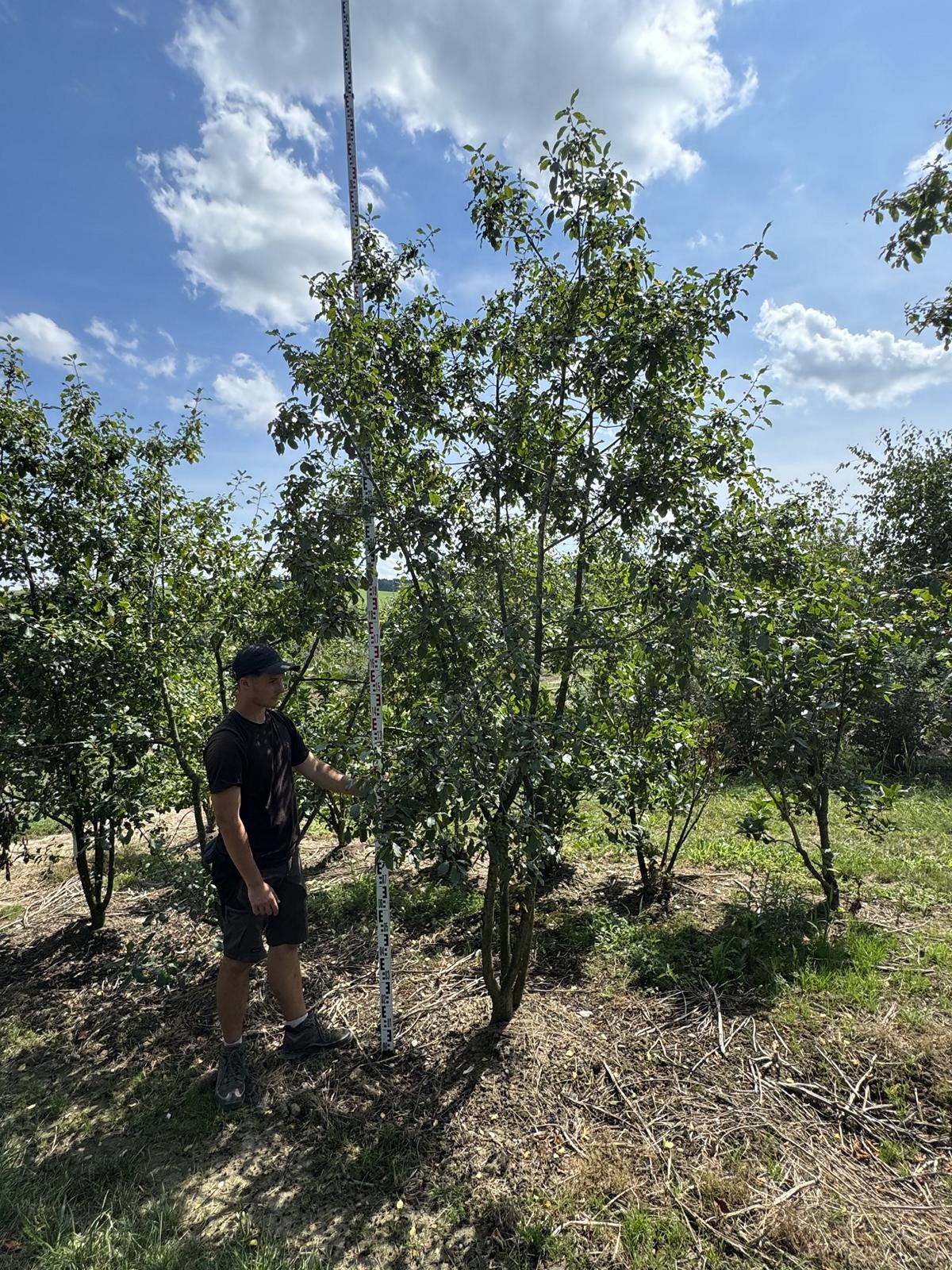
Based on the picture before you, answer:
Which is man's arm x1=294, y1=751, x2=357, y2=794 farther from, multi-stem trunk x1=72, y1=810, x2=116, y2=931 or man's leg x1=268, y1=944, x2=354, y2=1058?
multi-stem trunk x1=72, y1=810, x2=116, y2=931

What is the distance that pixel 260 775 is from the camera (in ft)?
10.0

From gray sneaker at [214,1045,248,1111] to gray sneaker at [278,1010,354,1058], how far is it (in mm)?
247

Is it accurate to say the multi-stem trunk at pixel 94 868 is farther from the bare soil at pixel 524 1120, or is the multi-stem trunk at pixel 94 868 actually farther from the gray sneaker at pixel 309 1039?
the gray sneaker at pixel 309 1039

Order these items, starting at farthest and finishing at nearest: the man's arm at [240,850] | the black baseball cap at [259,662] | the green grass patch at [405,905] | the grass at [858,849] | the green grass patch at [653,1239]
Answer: the grass at [858,849], the green grass patch at [405,905], the black baseball cap at [259,662], the man's arm at [240,850], the green grass patch at [653,1239]

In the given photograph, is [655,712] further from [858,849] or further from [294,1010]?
[858,849]

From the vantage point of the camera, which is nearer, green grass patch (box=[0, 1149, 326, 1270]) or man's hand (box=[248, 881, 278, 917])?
green grass patch (box=[0, 1149, 326, 1270])

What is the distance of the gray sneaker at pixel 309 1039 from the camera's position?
3.29m

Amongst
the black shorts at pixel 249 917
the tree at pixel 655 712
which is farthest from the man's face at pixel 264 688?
the tree at pixel 655 712

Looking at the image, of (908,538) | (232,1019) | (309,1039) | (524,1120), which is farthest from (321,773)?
(908,538)

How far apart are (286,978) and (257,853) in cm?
71

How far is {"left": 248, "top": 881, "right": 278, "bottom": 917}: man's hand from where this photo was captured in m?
2.85

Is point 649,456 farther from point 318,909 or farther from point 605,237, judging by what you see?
point 318,909

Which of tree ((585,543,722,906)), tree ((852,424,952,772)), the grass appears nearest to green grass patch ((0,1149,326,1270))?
tree ((585,543,722,906))

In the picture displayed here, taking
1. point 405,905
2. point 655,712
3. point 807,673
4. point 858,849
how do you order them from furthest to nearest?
point 858,849 → point 405,905 → point 655,712 → point 807,673
